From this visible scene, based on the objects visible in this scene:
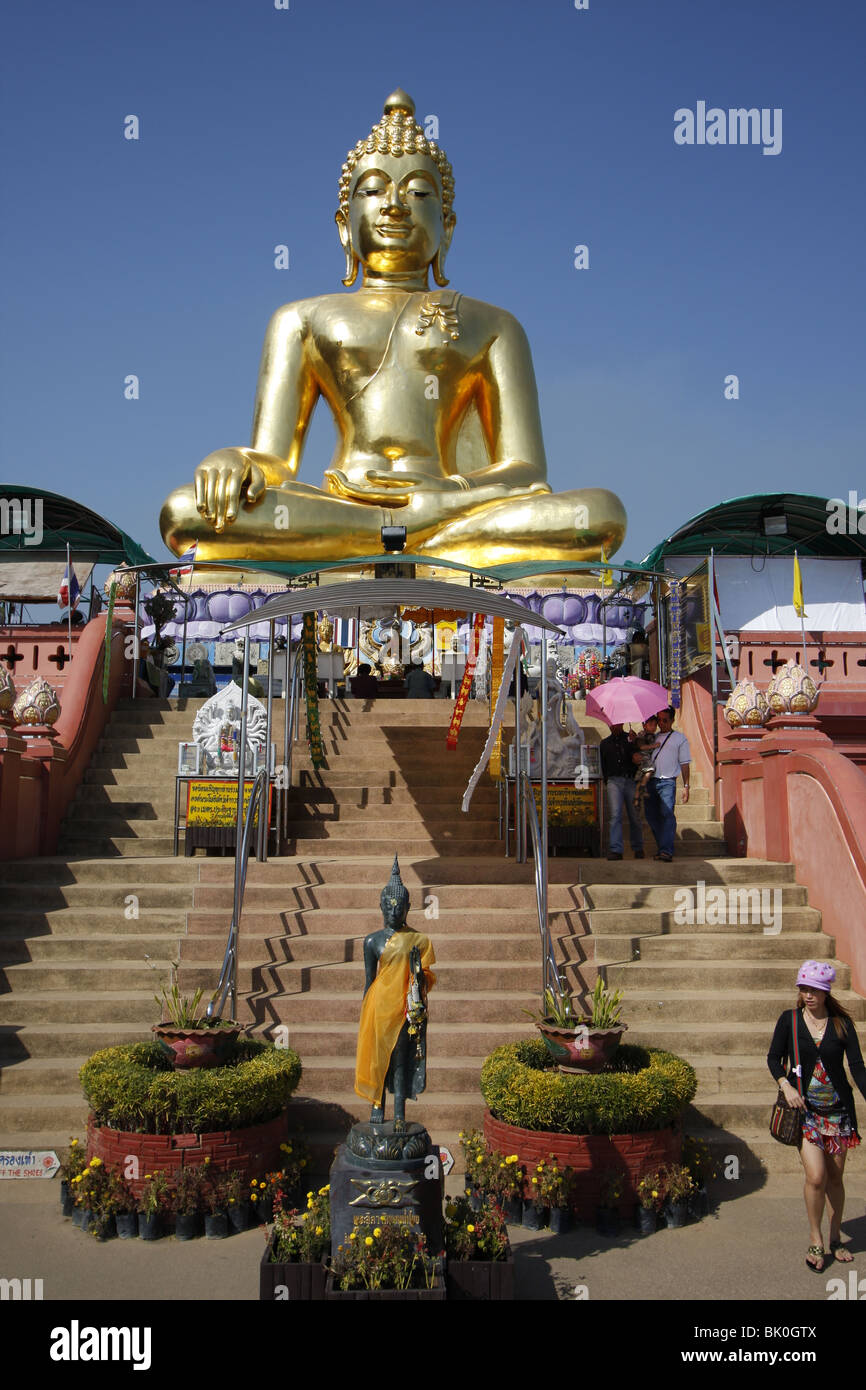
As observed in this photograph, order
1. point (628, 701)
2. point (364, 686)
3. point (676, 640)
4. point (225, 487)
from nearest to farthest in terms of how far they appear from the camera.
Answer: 1. point (628, 701)
2. point (676, 640)
3. point (364, 686)
4. point (225, 487)

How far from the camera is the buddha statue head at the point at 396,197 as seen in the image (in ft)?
54.2

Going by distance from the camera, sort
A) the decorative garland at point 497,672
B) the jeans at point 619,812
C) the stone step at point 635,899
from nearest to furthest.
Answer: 1. the stone step at point 635,899
2. the jeans at point 619,812
3. the decorative garland at point 497,672

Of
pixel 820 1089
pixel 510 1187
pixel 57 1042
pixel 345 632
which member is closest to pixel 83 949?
pixel 57 1042

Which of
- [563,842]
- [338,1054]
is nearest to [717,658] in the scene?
[563,842]

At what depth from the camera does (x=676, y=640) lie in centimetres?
1259

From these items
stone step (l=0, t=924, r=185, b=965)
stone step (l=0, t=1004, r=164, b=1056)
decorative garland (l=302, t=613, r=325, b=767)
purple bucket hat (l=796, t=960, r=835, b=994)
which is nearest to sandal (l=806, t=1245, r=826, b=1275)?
purple bucket hat (l=796, t=960, r=835, b=994)

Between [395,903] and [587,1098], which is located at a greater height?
[395,903]

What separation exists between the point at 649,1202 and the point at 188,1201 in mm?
2072

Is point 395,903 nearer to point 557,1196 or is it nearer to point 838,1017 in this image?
point 557,1196

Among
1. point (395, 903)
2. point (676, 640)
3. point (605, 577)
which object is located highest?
point (605, 577)

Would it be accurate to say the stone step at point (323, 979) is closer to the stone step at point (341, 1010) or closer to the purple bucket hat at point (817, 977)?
the stone step at point (341, 1010)

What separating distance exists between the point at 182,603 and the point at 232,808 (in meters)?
7.10

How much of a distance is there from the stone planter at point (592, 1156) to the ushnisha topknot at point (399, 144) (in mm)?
14308

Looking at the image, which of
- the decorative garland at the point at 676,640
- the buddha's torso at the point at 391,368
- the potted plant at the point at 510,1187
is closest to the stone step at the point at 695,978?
the potted plant at the point at 510,1187
